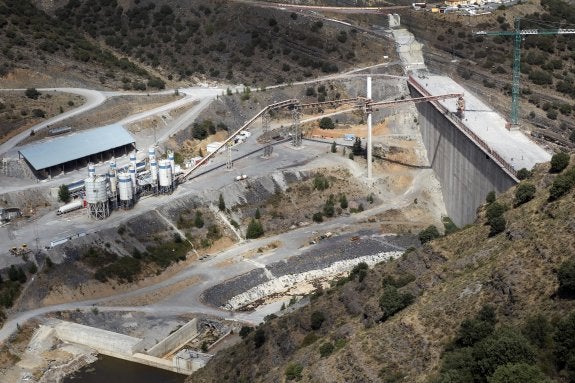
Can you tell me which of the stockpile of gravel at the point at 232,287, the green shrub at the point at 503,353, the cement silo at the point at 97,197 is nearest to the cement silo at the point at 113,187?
the cement silo at the point at 97,197

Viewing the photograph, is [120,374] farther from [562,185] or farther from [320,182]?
[320,182]

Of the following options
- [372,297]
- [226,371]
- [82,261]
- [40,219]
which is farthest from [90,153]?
[372,297]

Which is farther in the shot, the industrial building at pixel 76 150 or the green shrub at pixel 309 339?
the industrial building at pixel 76 150

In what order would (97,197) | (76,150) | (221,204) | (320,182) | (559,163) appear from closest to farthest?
(559,163) → (97,197) → (221,204) → (76,150) → (320,182)

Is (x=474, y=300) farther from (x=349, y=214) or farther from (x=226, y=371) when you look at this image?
(x=349, y=214)

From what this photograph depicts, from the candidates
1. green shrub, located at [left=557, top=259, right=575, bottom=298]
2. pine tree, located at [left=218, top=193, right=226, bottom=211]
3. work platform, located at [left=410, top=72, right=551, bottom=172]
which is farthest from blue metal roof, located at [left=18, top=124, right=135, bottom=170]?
green shrub, located at [left=557, top=259, right=575, bottom=298]

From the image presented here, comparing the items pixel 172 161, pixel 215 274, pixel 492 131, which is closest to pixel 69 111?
pixel 172 161

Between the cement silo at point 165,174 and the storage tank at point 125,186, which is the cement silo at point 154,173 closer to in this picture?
the cement silo at point 165,174

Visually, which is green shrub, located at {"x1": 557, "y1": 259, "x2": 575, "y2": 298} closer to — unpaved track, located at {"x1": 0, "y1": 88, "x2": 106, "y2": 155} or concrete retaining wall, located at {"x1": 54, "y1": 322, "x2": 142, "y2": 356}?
concrete retaining wall, located at {"x1": 54, "y1": 322, "x2": 142, "y2": 356}
